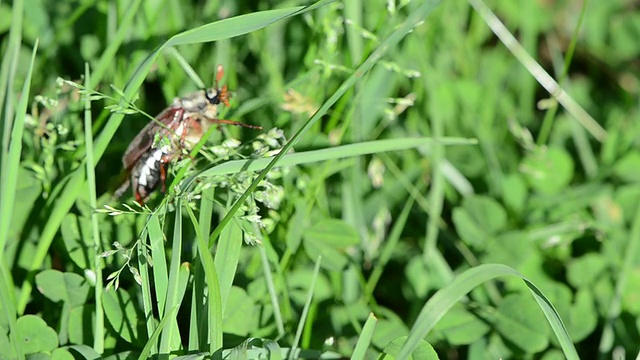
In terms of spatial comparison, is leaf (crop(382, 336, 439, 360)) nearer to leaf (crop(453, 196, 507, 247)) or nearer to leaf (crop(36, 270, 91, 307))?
leaf (crop(36, 270, 91, 307))

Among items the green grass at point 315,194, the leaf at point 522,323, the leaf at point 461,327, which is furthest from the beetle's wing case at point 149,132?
the leaf at point 522,323

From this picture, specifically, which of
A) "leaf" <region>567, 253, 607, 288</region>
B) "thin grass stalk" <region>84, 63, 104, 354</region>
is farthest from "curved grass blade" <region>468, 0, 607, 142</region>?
"thin grass stalk" <region>84, 63, 104, 354</region>

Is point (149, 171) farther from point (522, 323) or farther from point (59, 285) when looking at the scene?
point (522, 323)

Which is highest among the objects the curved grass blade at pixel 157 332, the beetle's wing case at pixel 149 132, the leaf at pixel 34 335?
the beetle's wing case at pixel 149 132

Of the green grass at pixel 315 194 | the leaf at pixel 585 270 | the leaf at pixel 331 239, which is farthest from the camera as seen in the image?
the leaf at pixel 585 270

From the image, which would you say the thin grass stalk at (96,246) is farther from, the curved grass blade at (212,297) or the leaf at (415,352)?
the leaf at (415,352)

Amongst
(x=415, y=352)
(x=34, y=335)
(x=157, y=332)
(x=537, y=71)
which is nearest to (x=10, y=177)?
(x=34, y=335)

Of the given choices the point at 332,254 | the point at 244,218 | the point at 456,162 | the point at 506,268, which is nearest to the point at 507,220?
the point at 456,162

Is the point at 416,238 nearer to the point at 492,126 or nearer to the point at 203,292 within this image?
the point at 492,126
